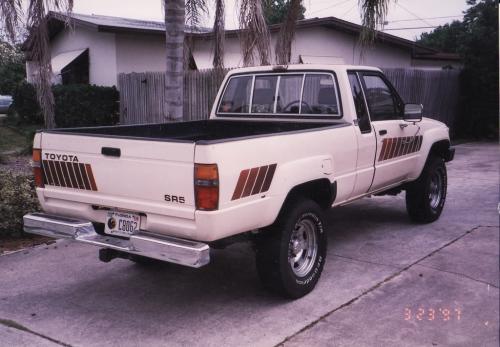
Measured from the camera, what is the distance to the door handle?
13.8 ft

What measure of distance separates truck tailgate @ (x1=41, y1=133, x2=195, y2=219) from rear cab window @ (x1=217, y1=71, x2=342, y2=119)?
226cm

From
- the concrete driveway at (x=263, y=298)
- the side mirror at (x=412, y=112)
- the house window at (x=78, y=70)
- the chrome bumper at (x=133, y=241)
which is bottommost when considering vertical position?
the concrete driveway at (x=263, y=298)

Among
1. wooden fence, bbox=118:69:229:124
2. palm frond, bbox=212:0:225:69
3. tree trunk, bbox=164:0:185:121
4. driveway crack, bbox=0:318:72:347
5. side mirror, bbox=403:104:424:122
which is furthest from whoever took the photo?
wooden fence, bbox=118:69:229:124

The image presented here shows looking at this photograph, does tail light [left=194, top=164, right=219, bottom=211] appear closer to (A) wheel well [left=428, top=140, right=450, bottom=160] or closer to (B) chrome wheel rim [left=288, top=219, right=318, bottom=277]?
(B) chrome wheel rim [left=288, top=219, right=318, bottom=277]

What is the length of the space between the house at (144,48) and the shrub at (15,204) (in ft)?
29.6

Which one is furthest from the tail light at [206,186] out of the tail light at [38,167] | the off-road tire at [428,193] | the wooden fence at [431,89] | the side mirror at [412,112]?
the wooden fence at [431,89]

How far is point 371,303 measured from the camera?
4617mm

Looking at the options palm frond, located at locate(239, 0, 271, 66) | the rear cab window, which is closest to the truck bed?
the rear cab window

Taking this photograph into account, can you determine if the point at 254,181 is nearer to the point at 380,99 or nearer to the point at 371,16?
the point at 380,99

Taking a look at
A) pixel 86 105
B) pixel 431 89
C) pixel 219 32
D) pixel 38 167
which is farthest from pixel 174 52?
pixel 431 89

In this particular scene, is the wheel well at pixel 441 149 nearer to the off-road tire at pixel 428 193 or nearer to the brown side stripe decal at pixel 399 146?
the off-road tire at pixel 428 193

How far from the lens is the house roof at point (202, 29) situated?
16109mm

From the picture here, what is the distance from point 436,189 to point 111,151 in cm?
468

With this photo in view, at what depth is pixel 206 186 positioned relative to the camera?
3.81m
